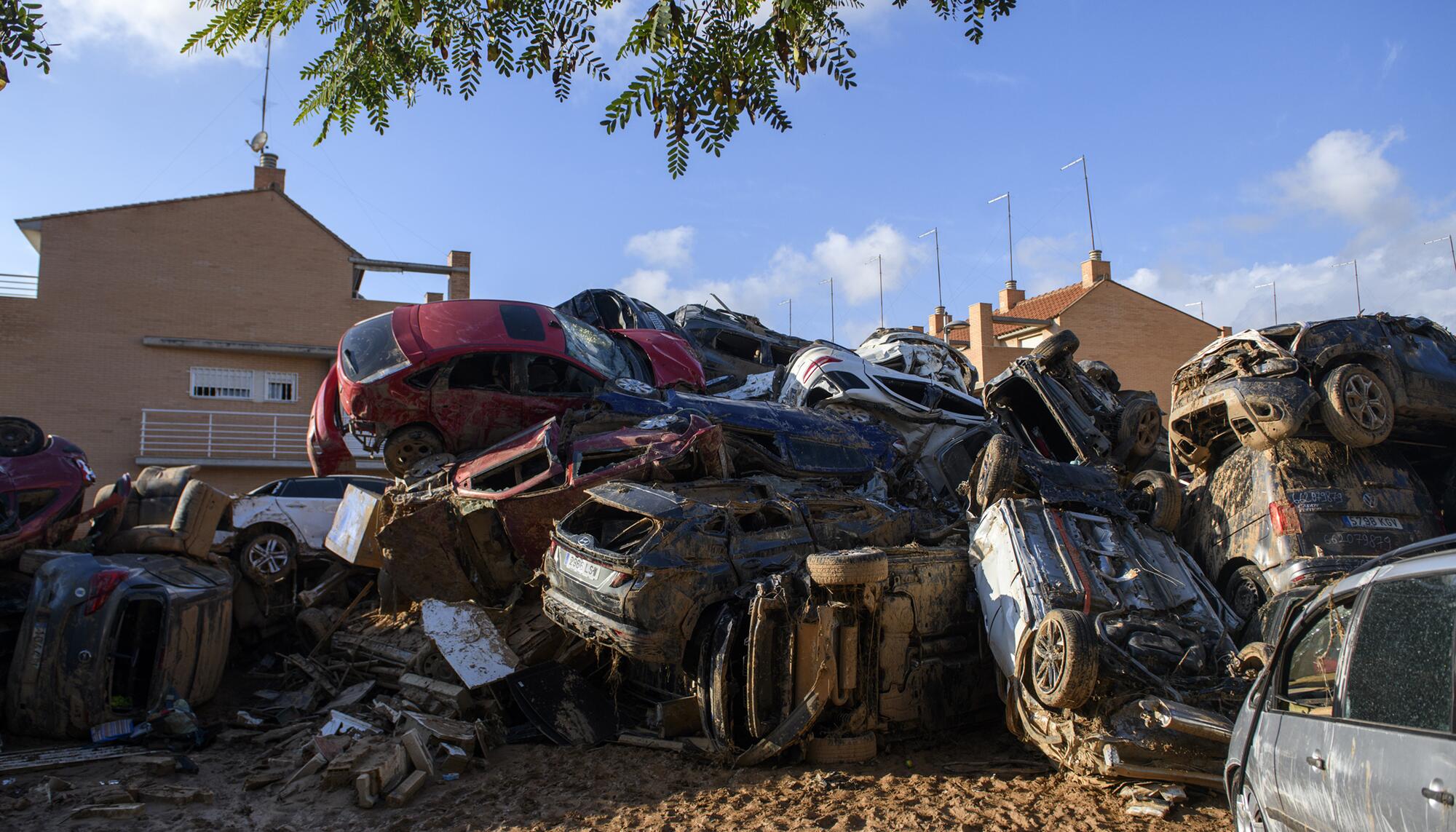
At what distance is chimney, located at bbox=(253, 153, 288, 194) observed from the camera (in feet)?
85.9

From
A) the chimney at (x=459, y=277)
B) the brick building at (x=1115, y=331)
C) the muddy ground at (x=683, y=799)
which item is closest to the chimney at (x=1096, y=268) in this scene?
the brick building at (x=1115, y=331)

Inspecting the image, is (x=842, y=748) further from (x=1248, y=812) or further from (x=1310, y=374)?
(x=1310, y=374)

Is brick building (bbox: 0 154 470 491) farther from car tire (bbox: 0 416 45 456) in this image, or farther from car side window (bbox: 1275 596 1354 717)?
car side window (bbox: 1275 596 1354 717)

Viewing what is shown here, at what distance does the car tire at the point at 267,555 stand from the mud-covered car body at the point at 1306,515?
9.45m

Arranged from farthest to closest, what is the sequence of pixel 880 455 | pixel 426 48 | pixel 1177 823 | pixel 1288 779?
pixel 880 455
pixel 1177 823
pixel 426 48
pixel 1288 779

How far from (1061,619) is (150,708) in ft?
22.0

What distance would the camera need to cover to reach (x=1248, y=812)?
3814 mm

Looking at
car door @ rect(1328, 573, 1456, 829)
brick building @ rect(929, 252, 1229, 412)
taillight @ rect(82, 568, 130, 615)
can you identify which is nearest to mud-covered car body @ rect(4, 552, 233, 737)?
taillight @ rect(82, 568, 130, 615)

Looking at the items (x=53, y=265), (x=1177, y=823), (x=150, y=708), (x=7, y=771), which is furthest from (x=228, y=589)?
(x=53, y=265)

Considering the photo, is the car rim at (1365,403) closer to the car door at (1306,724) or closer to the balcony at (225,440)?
the car door at (1306,724)

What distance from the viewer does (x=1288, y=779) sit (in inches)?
136

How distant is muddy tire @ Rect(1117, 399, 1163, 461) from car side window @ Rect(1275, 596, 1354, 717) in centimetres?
792

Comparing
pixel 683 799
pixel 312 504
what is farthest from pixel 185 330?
pixel 683 799

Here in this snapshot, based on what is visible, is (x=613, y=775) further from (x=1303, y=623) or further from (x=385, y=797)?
(x=1303, y=623)
